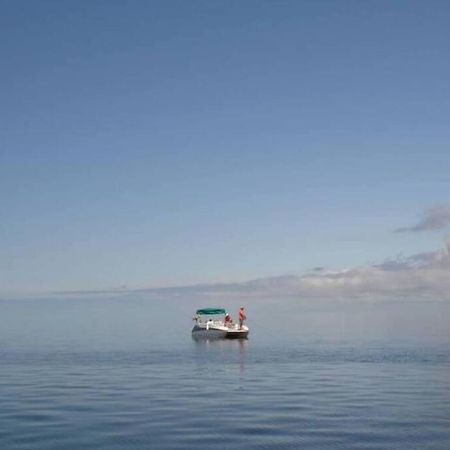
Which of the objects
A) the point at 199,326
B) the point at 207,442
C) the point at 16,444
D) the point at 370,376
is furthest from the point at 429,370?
the point at 199,326

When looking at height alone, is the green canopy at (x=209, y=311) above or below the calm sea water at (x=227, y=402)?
above

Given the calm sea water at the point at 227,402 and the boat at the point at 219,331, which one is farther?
the boat at the point at 219,331

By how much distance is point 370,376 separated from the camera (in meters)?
61.7

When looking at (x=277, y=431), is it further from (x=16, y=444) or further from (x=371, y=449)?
(x=16, y=444)

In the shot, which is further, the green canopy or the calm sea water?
the green canopy

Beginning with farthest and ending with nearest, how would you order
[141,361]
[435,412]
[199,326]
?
[199,326] → [141,361] → [435,412]

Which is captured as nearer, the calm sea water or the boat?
the calm sea water

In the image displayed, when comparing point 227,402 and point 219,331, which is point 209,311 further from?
point 227,402

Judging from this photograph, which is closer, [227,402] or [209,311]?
[227,402]

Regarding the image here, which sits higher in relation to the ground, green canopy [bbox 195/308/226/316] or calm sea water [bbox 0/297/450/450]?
green canopy [bbox 195/308/226/316]

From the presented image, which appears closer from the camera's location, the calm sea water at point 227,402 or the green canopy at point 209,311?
the calm sea water at point 227,402

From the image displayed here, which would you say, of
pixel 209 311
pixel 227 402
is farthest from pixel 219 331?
pixel 227 402

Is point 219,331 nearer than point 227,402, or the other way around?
point 227,402

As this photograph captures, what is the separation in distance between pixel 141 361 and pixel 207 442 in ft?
165
